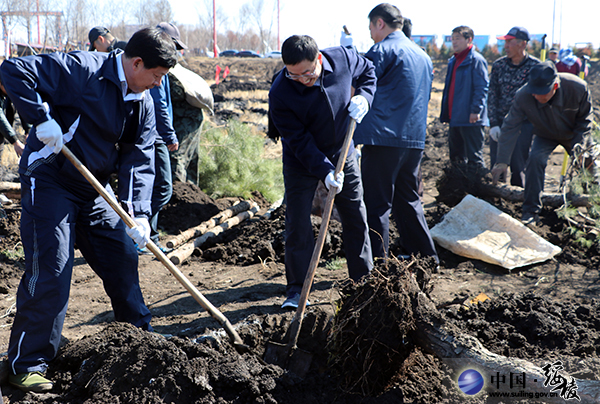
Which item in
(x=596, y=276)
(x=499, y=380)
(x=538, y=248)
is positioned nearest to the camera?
(x=499, y=380)

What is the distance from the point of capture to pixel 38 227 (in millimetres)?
2621

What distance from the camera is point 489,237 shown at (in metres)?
5.00

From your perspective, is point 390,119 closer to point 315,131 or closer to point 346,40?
point 315,131

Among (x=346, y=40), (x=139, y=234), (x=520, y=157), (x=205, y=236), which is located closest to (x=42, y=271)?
(x=139, y=234)

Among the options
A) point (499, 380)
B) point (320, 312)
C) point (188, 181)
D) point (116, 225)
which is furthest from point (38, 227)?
point (188, 181)

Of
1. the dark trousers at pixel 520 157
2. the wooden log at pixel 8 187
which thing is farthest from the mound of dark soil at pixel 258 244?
the dark trousers at pixel 520 157

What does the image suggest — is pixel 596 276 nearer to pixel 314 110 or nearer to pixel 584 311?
pixel 584 311

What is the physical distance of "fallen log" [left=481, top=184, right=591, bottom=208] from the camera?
226 inches

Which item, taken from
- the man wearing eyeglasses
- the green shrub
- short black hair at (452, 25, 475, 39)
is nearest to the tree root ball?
the man wearing eyeglasses

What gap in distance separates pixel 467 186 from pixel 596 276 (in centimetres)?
220

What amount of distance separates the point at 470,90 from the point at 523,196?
1.69 metres

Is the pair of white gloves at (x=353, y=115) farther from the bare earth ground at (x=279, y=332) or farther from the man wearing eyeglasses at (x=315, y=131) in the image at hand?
the bare earth ground at (x=279, y=332)

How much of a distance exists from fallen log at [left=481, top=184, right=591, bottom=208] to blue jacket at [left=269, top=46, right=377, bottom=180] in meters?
3.36

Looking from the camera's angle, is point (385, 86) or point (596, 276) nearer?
point (385, 86)
